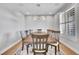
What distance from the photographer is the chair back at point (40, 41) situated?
1914 millimetres

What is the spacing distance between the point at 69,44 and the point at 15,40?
0.89 m

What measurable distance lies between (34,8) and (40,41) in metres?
0.57

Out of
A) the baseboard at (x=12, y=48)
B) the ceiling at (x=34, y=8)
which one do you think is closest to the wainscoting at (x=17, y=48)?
the baseboard at (x=12, y=48)

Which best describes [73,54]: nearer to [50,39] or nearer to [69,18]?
[50,39]

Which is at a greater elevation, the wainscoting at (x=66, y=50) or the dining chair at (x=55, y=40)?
the dining chair at (x=55, y=40)

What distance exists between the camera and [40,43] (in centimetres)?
196

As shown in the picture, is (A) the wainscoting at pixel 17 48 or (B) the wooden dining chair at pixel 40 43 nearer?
(A) the wainscoting at pixel 17 48

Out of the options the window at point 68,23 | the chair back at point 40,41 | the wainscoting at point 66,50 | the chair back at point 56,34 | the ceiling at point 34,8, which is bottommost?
the wainscoting at point 66,50

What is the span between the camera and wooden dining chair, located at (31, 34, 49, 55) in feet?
6.23

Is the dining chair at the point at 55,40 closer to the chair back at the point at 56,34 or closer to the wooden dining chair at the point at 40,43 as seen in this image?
the chair back at the point at 56,34

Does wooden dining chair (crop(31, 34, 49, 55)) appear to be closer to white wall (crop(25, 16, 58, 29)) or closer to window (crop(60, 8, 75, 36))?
white wall (crop(25, 16, 58, 29))

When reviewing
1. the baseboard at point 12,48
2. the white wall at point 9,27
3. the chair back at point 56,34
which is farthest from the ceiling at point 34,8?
the baseboard at point 12,48

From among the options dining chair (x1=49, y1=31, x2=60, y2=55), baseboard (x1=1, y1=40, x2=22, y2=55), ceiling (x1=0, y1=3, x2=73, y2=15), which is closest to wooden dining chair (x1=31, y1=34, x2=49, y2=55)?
dining chair (x1=49, y1=31, x2=60, y2=55)

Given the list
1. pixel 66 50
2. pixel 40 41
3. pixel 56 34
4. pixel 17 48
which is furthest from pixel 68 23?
pixel 17 48
